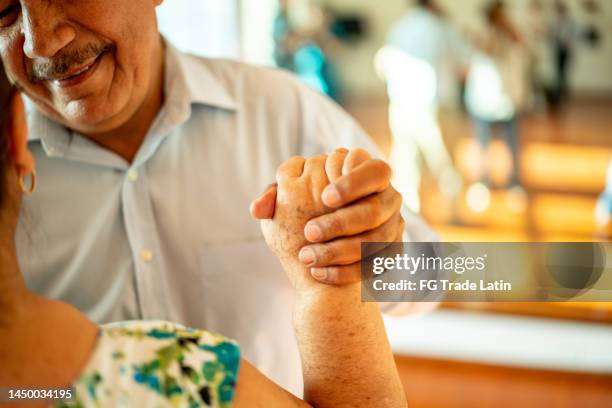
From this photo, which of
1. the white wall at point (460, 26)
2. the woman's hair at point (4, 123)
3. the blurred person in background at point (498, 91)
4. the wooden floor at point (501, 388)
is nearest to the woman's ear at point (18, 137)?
the woman's hair at point (4, 123)

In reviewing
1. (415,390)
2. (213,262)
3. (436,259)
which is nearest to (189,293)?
(213,262)

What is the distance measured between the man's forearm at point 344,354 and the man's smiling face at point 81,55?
0.47m

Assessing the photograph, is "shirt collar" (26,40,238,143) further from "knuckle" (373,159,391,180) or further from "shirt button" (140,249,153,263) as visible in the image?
"knuckle" (373,159,391,180)

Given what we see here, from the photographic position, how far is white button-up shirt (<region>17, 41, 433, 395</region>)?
118 centimetres

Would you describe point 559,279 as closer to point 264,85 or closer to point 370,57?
point 264,85

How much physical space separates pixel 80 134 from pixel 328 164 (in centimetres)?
54

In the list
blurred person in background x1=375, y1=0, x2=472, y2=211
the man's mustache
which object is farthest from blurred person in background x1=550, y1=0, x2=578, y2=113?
the man's mustache

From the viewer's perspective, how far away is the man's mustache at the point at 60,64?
99 cm

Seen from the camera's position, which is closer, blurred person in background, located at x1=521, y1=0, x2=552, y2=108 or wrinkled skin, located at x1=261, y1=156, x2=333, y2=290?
wrinkled skin, located at x1=261, y1=156, x2=333, y2=290

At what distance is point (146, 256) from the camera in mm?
1183

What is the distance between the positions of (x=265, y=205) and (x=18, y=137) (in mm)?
260

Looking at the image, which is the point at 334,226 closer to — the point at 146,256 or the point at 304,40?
the point at 146,256

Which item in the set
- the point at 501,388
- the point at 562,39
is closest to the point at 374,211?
the point at 501,388

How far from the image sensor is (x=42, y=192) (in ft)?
3.88
